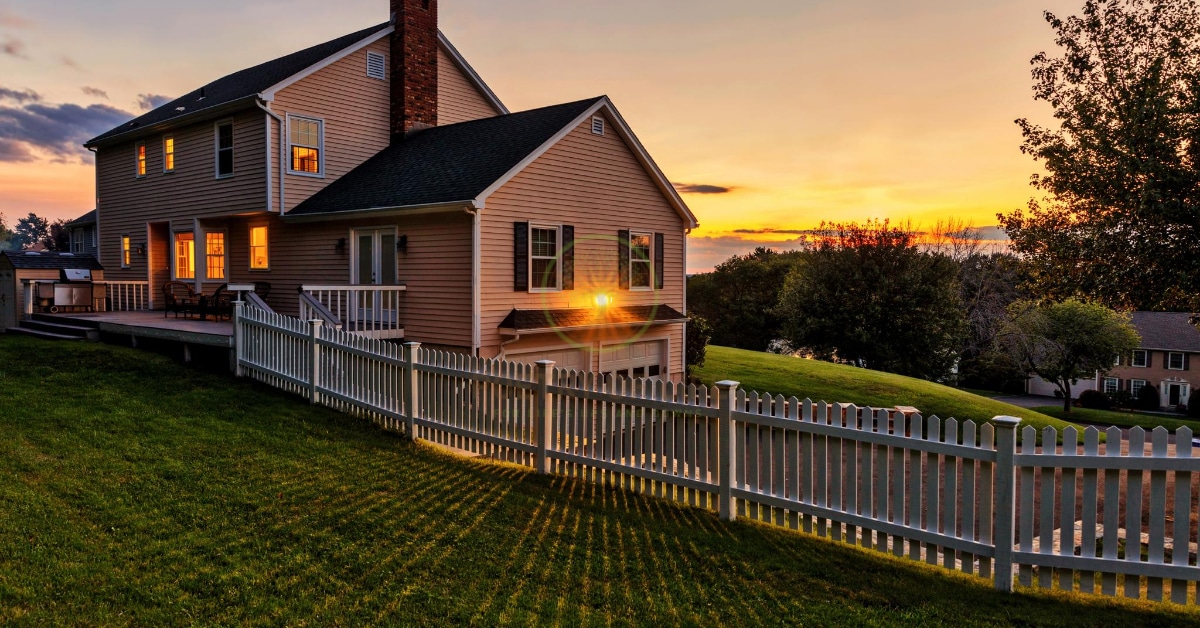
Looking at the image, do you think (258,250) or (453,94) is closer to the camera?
(258,250)

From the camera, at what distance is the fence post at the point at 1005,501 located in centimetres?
507

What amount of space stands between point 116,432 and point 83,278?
526 inches

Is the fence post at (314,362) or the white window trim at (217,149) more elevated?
the white window trim at (217,149)

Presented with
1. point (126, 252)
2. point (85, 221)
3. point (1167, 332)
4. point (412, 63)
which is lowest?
point (1167, 332)

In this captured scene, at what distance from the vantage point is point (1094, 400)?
161 feet

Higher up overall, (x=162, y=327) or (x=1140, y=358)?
(x=162, y=327)

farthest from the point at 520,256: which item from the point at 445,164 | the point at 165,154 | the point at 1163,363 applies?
the point at 1163,363

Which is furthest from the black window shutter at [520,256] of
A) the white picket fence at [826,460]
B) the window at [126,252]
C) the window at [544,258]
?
the window at [126,252]

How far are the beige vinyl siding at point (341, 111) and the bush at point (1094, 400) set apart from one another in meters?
52.6

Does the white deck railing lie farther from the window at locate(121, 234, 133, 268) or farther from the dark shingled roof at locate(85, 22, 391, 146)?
the window at locate(121, 234, 133, 268)

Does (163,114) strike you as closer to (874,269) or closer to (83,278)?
(83,278)

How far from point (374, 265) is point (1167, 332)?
199 ft

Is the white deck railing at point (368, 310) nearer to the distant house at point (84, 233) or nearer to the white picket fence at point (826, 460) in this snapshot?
the white picket fence at point (826, 460)

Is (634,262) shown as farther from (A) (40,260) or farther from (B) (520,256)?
(A) (40,260)
